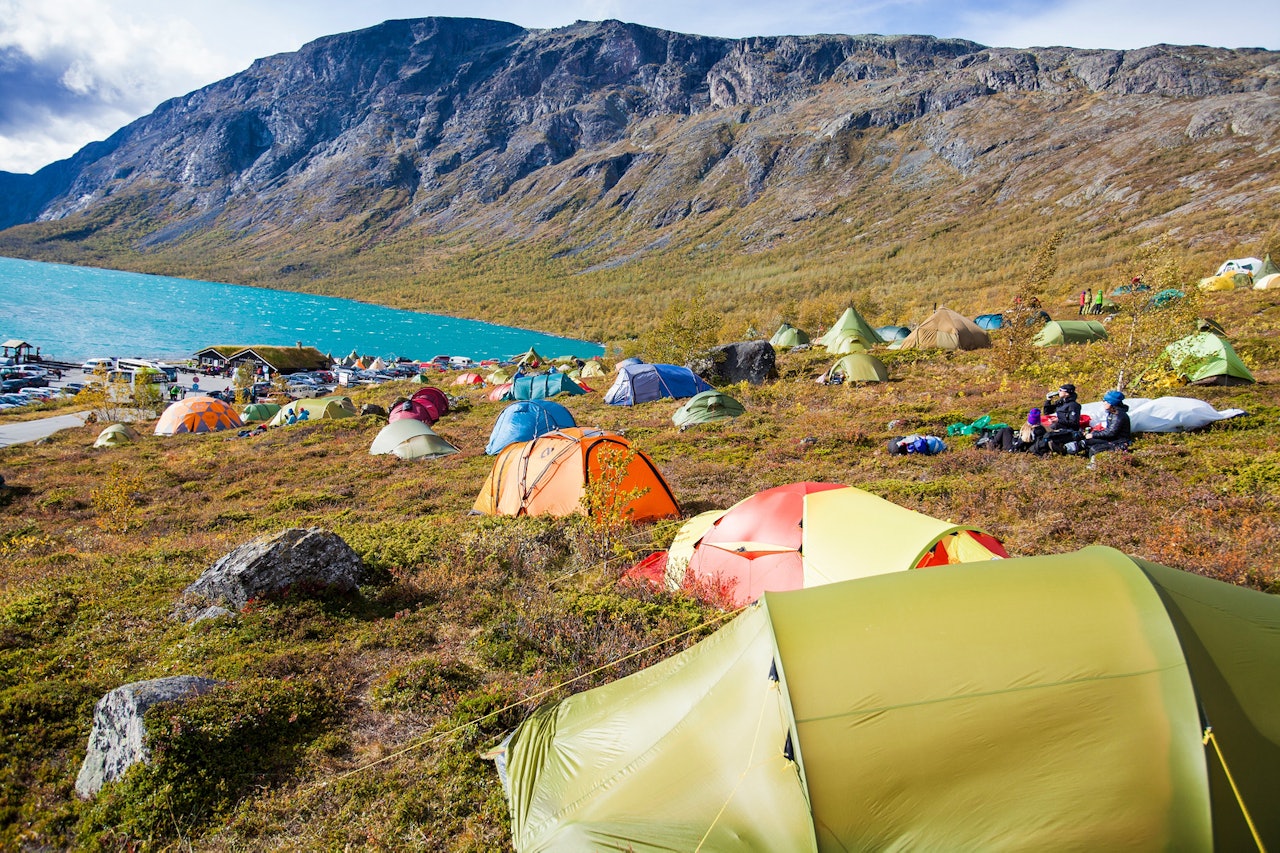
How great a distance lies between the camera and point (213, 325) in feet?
306

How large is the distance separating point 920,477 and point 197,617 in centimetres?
1096

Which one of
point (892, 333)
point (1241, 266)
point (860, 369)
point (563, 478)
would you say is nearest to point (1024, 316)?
point (860, 369)

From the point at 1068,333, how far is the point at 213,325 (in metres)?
108

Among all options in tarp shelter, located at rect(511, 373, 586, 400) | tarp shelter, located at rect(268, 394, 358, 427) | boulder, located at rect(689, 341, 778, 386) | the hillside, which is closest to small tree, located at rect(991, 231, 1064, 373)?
the hillside

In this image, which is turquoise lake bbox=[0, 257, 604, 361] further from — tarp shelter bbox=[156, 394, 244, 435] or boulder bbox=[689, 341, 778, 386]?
boulder bbox=[689, 341, 778, 386]

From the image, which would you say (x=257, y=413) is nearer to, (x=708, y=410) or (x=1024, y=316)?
(x=708, y=410)

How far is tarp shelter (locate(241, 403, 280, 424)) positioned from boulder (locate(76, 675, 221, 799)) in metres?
32.5

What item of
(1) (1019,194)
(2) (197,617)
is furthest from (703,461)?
(1) (1019,194)

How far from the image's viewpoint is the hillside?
4090 mm

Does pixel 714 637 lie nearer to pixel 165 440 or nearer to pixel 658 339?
pixel 658 339

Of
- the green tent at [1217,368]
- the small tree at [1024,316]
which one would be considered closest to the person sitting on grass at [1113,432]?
the green tent at [1217,368]

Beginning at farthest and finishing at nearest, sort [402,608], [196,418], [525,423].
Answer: [196,418] < [525,423] < [402,608]

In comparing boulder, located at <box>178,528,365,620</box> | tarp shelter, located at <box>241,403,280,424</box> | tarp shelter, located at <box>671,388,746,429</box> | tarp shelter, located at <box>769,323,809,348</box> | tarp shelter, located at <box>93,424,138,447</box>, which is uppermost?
tarp shelter, located at <box>769,323,809,348</box>

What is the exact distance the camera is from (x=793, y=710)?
10.4ft
